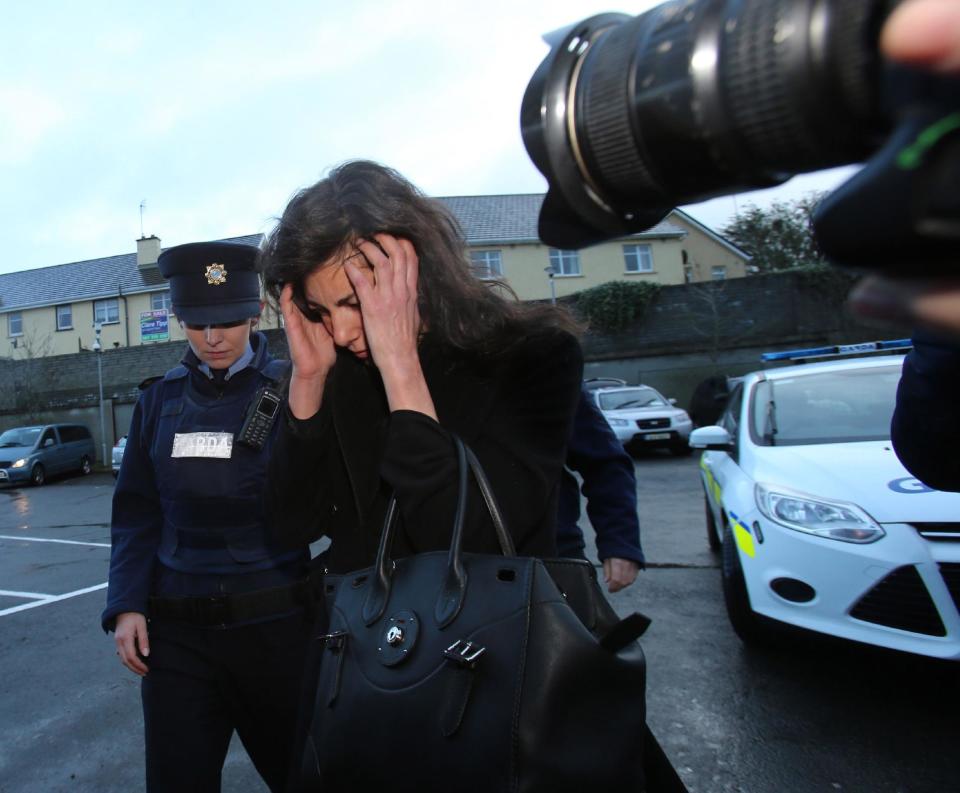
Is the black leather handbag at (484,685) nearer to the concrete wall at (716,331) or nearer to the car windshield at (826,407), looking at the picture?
the car windshield at (826,407)

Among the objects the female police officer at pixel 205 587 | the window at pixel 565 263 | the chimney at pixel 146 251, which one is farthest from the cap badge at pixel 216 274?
the chimney at pixel 146 251

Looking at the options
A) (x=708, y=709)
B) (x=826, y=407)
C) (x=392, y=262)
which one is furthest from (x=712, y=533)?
(x=392, y=262)

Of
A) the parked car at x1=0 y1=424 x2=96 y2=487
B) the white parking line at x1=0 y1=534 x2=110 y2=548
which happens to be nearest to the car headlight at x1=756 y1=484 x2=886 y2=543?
the white parking line at x1=0 y1=534 x2=110 y2=548

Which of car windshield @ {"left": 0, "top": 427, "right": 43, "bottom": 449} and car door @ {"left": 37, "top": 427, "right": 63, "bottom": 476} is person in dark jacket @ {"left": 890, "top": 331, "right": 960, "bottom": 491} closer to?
car door @ {"left": 37, "top": 427, "right": 63, "bottom": 476}

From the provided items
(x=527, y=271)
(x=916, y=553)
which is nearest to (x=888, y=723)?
(x=916, y=553)

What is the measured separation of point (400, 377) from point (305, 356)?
1.35ft

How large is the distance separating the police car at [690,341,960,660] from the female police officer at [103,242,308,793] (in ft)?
7.29

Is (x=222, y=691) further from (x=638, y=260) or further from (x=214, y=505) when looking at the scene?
(x=638, y=260)

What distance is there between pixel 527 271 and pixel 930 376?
2921cm

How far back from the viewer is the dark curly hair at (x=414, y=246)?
159 cm

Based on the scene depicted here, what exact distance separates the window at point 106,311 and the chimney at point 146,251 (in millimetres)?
2138

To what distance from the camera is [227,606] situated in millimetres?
2012

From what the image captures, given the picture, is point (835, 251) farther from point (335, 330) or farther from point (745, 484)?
point (745, 484)

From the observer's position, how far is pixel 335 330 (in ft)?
5.35
